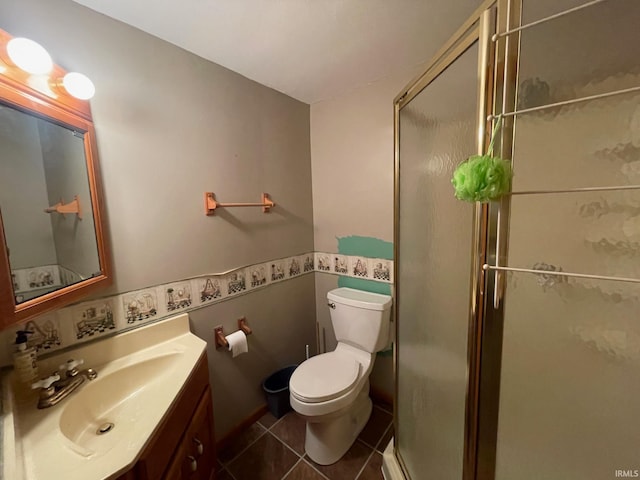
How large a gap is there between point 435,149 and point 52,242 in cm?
141

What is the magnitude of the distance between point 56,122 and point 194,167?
19.9 inches

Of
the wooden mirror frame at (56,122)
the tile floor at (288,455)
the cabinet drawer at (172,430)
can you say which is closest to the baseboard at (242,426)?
the tile floor at (288,455)

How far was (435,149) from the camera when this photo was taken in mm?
947

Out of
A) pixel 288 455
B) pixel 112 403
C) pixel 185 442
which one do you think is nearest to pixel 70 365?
pixel 112 403

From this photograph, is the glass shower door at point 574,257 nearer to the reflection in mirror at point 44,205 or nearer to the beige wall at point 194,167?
the beige wall at point 194,167

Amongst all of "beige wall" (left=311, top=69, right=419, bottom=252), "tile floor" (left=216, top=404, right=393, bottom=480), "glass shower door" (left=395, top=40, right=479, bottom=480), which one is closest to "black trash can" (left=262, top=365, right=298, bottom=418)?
"tile floor" (left=216, top=404, right=393, bottom=480)

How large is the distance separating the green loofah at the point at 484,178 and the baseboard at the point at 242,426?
1827mm

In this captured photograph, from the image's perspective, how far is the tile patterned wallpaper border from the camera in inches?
37.3

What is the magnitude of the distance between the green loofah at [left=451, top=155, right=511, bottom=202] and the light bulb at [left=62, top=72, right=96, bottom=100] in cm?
124

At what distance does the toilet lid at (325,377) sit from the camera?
132 centimetres

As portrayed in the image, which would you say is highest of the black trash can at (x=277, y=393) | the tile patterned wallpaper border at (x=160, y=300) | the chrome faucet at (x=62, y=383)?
the tile patterned wallpaper border at (x=160, y=300)

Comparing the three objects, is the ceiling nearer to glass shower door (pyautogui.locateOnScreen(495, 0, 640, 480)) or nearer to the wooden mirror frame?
the wooden mirror frame

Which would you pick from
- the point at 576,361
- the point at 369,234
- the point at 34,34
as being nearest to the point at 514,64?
the point at 576,361

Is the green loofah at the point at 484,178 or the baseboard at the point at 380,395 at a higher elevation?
the green loofah at the point at 484,178
